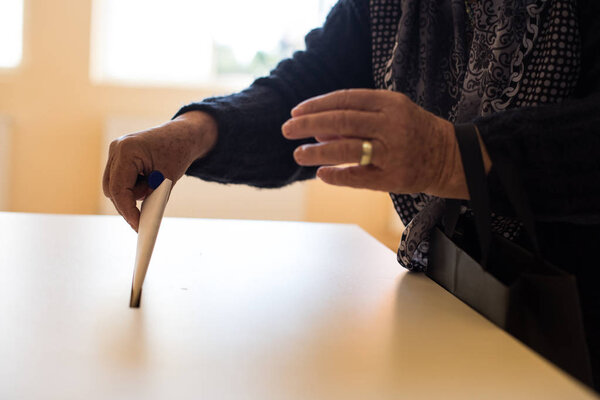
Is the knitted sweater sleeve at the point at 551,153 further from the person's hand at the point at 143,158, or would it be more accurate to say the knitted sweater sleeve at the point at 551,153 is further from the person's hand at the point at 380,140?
the person's hand at the point at 143,158

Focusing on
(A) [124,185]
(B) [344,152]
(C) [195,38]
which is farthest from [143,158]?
(C) [195,38]

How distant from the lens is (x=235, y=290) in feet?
1.95

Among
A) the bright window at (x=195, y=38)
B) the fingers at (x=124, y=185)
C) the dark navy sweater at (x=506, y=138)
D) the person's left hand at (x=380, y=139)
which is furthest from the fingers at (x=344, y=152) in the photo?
the bright window at (x=195, y=38)

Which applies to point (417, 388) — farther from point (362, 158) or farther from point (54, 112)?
point (54, 112)

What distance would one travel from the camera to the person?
52cm

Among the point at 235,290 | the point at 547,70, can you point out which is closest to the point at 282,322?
the point at 235,290

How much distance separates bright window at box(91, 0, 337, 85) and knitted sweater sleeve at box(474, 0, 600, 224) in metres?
2.57

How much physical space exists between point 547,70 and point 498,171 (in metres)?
0.22

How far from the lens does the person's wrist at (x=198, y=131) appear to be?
0.72 m

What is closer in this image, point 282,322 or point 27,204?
point 282,322

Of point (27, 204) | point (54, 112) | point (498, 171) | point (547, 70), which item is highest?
point (547, 70)

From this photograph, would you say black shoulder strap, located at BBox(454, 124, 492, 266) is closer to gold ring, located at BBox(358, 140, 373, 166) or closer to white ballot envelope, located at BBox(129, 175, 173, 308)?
gold ring, located at BBox(358, 140, 373, 166)

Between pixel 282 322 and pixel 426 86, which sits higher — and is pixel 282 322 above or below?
below

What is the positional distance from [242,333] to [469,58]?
0.52 meters
